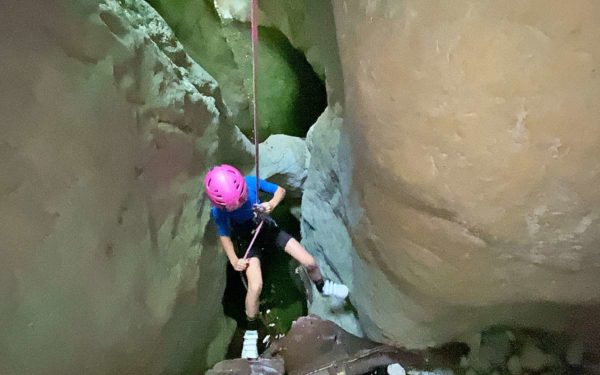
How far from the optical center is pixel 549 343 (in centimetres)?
239

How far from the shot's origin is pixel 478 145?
4.59ft

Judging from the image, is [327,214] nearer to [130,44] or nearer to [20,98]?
[130,44]

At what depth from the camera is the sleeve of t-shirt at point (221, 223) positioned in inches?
95.3

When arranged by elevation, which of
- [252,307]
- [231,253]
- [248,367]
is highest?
[231,253]

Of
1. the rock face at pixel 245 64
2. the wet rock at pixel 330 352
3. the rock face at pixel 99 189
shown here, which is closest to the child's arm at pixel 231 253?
the rock face at pixel 99 189

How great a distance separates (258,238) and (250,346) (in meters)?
0.48

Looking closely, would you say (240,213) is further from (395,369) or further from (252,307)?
(395,369)

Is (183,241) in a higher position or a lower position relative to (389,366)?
higher

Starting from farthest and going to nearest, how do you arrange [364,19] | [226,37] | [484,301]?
[226,37]
[484,301]
[364,19]

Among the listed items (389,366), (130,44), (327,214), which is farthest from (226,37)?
(389,366)

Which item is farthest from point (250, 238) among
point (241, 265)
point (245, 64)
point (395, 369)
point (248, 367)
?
point (245, 64)

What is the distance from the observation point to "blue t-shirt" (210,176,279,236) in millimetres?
2426

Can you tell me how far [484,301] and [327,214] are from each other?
998 millimetres

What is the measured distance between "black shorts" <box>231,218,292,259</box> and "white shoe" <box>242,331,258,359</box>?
39 cm
